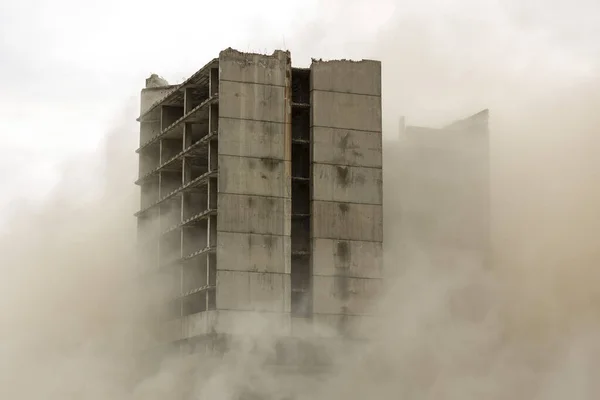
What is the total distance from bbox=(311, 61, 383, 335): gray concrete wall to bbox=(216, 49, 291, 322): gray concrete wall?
1766 millimetres

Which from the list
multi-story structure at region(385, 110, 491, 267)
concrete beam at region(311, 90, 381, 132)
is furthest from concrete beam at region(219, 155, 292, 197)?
multi-story structure at region(385, 110, 491, 267)

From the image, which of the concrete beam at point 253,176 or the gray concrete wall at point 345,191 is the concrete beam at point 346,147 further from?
the concrete beam at point 253,176

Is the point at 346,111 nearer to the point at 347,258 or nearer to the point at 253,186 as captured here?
the point at 253,186

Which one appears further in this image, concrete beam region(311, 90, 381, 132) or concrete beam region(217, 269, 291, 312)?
concrete beam region(311, 90, 381, 132)

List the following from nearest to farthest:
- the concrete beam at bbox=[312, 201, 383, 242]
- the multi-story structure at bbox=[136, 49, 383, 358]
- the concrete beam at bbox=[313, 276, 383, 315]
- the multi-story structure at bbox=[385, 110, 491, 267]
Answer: the multi-story structure at bbox=[136, 49, 383, 358] < the concrete beam at bbox=[313, 276, 383, 315] < the concrete beam at bbox=[312, 201, 383, 242] < the multi-story structure at bbox=[385, 110, 491, 267]

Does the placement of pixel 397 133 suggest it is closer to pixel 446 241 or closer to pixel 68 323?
pixel 446 241

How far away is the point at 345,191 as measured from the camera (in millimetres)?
61875

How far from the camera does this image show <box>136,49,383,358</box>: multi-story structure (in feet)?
197

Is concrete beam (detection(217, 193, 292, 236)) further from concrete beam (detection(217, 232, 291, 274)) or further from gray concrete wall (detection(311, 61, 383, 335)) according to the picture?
gray concrete wall (detection(311, 61, 383, 335))

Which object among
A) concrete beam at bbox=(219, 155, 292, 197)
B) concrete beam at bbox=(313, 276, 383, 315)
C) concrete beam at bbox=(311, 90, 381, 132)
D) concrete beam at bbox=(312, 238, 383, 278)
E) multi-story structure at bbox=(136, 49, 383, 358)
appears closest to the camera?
multi-story structure at bbox=(136, 49, 383, 358)

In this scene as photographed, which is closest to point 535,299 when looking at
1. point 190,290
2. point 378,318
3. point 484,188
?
point 484,188

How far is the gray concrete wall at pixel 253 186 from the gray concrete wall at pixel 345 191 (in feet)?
5.79

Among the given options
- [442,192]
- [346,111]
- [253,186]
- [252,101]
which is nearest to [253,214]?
[253,186]

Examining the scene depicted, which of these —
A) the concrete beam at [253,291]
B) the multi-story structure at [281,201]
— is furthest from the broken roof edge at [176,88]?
the concrete beam at [253,291]
